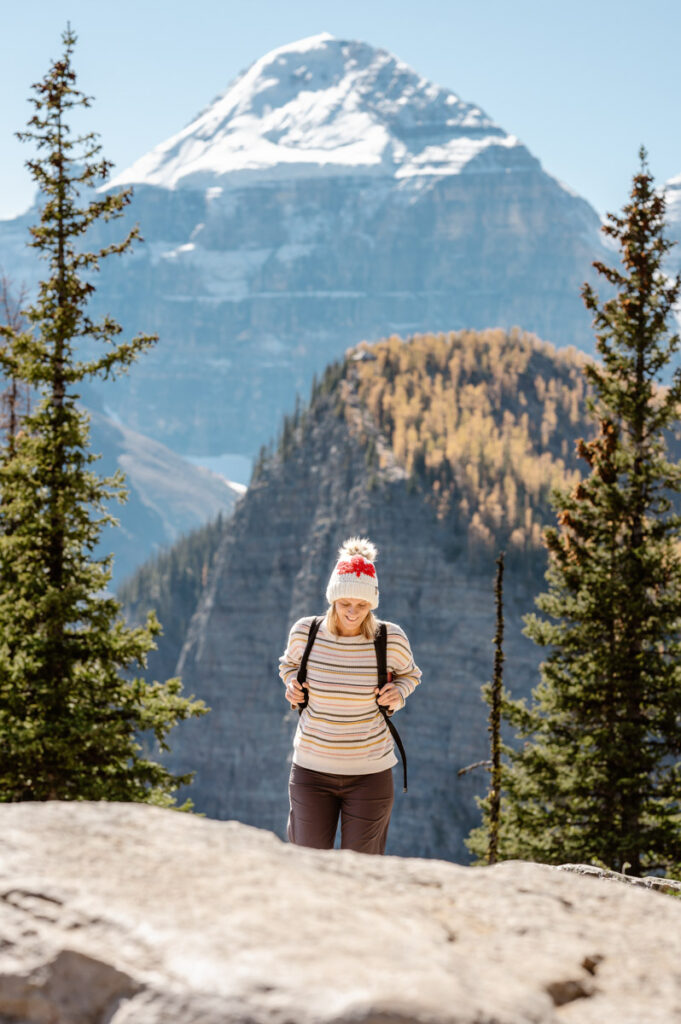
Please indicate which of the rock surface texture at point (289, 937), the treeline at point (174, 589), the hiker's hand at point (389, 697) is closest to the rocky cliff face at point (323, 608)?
the treeline at point (174, 589)

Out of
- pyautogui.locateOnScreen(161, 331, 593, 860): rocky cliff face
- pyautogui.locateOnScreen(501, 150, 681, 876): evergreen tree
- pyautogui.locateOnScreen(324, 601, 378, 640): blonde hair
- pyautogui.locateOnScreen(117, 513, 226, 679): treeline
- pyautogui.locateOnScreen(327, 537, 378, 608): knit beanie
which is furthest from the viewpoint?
pyautogui.locateOnScreen(117, 513, 226, 679): treeline

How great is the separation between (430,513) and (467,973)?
103264 millimetres

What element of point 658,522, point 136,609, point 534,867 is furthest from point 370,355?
point 534,867

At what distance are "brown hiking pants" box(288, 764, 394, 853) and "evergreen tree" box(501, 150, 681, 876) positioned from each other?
10.9 m

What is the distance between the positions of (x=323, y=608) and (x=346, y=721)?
4203 inches

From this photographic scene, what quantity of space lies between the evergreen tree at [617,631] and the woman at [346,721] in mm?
10879

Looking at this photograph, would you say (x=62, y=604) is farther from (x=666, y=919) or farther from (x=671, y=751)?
(x=666, y=919)

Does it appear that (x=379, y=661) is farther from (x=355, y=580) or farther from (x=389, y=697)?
(x=355, y=580)

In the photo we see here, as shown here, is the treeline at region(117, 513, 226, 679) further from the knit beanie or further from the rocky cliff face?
the knit beanie

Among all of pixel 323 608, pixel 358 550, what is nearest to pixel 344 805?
pixel 358 550

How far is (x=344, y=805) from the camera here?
20.1 ft

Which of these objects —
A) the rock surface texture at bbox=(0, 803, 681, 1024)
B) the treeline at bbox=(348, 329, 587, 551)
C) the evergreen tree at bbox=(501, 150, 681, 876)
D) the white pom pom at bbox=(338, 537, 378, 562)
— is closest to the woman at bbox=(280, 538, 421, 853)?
the white pom pom at bbox=(338, 537, 378, 562)

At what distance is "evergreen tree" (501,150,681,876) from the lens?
54.2ft

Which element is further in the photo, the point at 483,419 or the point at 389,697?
the point at 483,419
